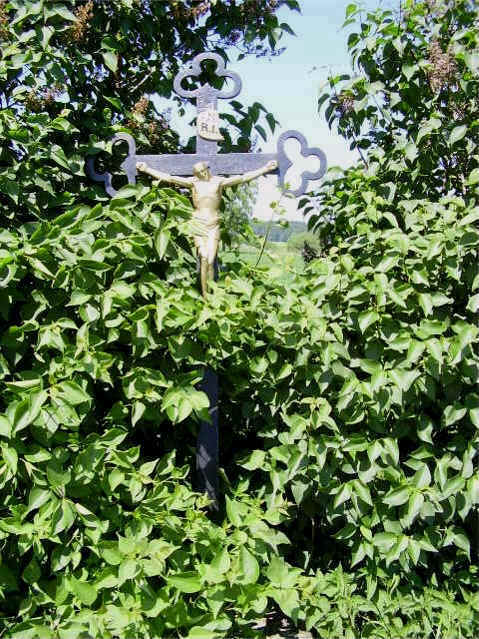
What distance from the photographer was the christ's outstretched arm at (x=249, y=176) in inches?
97.0

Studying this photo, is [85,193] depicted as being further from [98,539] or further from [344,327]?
[98,539]

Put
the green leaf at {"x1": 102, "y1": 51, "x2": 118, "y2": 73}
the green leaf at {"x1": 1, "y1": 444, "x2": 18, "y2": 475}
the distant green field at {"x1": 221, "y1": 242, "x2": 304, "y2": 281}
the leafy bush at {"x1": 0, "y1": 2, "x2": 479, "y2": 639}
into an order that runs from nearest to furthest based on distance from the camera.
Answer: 1. the green leaf at {"x1": 1, "y1": 444, "x2": 18, "y2": 475}
2. the leafy bush at {"x1": 0, "y1": 2, "x2": 479, "y2": 639}
3. the distant green field at {"x1": 221, "y1": 242, "x2": 304, "y2": 281}
4. the green leaf at {"x1": 102, "y1": 51, "x2": 118, "y2": 73}

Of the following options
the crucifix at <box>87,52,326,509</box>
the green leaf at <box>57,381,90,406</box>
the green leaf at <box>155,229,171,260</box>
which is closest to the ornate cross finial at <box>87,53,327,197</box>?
the crucifix at <box>87,52,326,509</box>

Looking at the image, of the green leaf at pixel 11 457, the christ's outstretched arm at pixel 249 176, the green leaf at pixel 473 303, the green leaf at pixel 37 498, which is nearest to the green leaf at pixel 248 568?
the green leaf at pixel 37 498

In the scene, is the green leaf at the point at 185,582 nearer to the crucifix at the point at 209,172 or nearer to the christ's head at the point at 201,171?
the crucifix at the point at 209,172

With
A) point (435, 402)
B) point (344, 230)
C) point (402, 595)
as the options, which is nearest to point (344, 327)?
point (435, 402)

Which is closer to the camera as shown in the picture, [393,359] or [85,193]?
[393,359]

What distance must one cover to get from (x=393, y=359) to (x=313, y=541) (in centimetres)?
84

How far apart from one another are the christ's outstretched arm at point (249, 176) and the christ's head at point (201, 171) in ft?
0.21

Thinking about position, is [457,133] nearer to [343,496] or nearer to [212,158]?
[212,158]

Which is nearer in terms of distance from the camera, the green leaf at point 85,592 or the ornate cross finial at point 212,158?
the green leaf at point 85,592

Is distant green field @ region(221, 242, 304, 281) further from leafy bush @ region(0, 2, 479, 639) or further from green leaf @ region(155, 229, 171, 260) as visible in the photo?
green leaf @ region(155, 229, 171, 260)

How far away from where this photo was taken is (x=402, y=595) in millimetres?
2334

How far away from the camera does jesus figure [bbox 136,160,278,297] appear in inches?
94.7
